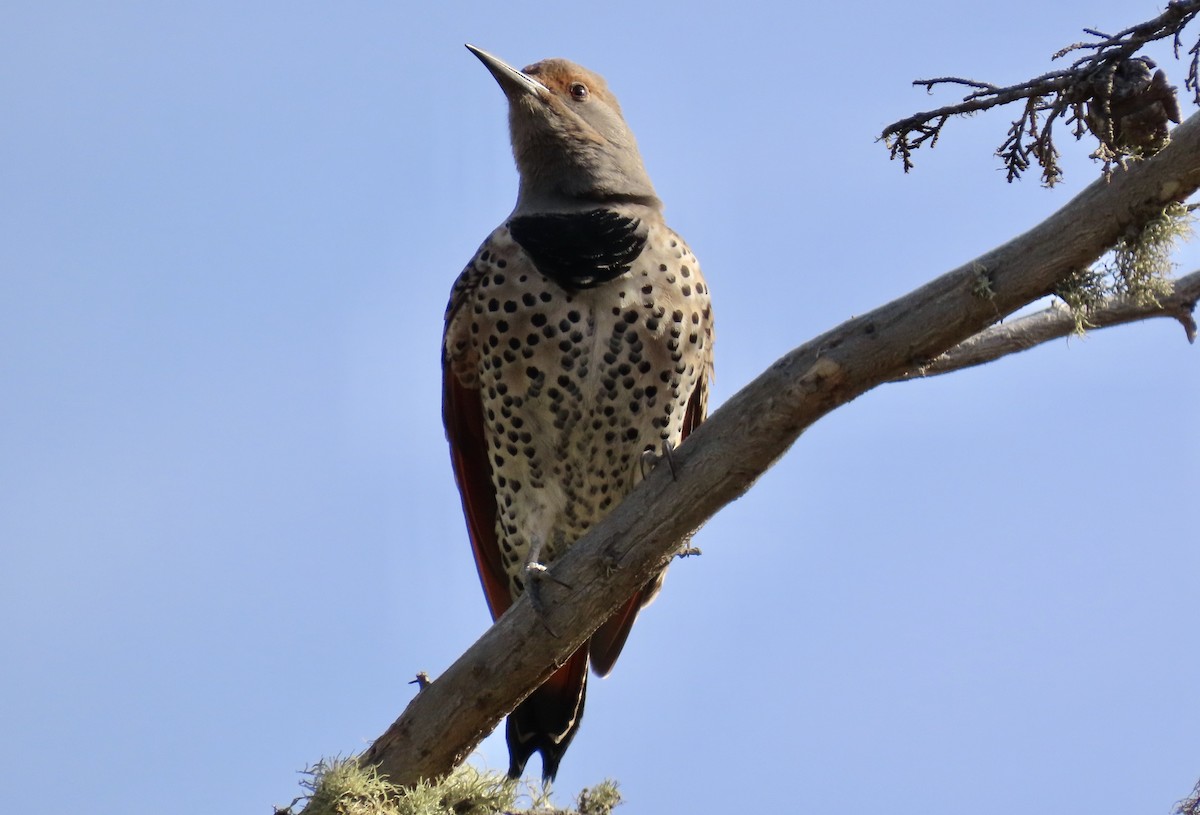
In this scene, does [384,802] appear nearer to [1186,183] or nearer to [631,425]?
[631,425]

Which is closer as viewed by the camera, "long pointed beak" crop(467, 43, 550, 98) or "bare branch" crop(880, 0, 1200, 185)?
"bare branch" crop(880, 0, 1200, 185)

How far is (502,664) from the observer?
4.51 m

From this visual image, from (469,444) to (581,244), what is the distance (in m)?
1.13

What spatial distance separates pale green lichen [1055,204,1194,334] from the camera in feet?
12.3

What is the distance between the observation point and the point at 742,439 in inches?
163

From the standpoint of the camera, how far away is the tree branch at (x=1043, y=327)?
553 centimetres

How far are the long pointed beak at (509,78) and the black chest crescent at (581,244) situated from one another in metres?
0.74

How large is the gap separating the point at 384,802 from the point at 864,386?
6.55 feet

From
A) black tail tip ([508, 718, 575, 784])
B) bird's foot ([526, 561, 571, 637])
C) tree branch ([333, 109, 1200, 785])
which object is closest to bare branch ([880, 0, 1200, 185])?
tree branch ([333, 109, 1200, 785])

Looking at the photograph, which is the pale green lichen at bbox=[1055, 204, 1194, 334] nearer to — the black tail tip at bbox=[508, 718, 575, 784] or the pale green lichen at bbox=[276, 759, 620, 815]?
the pale green lichen at bbox=[276, 759, 620, 815]

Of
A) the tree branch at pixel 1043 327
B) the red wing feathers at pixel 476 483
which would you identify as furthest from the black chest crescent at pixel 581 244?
the tree branch at pixel 1043 327

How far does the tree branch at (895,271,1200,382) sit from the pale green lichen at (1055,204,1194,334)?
5.62ft

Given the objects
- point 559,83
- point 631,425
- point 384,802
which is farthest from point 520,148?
point 384,802

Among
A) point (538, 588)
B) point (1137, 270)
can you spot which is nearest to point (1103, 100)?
point (1137, 270)
